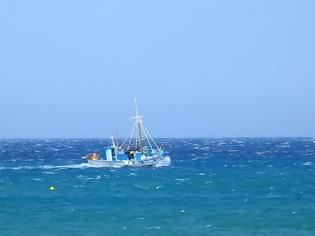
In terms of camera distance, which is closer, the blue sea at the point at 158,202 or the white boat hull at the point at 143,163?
the blue sea at the point at 158,202

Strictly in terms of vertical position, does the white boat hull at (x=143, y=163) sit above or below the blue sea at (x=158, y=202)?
above

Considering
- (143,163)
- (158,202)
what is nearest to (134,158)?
(143,163)

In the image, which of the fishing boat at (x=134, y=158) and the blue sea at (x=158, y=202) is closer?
the blue sea at (x=158, y=202)

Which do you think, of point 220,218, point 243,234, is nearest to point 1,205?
point 220,218

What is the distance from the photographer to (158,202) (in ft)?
220

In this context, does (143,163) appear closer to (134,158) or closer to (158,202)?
(134,158)

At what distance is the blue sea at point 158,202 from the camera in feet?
173

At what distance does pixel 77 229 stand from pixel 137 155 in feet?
205

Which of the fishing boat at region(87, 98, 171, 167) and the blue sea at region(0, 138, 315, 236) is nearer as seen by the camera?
the blue sea at region(0, 138, 315, 236)

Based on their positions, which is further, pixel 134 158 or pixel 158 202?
pixel 134 158

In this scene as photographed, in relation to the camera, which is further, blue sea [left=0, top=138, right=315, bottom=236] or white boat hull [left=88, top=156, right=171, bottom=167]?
white boat hull [left=88, top=156, right=171, bottom=167]

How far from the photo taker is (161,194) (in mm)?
73938

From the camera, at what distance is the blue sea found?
52750mm

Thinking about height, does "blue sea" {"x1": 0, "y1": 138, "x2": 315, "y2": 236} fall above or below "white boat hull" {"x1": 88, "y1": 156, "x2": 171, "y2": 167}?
below
